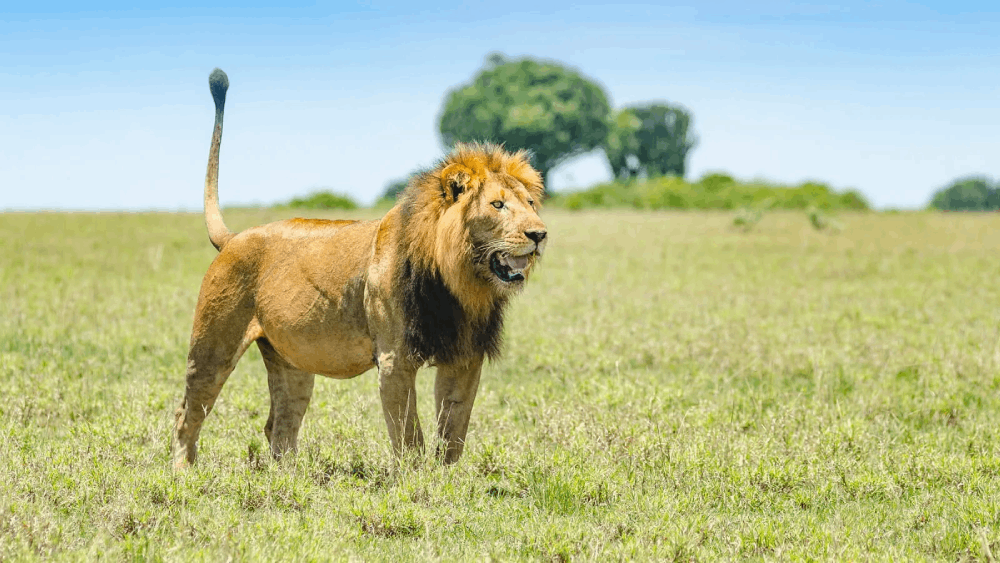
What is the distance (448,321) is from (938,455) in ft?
12.9

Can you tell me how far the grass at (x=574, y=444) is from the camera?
5156mm

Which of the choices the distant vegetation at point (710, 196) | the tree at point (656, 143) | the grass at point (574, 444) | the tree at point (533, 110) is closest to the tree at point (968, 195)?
the tree at point (656, 143)

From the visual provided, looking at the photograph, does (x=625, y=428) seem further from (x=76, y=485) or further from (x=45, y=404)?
(x=45, y=404)

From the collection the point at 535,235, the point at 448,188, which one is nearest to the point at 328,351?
the point at 448,188

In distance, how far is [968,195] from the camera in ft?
405

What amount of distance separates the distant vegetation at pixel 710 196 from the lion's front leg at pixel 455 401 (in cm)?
3954

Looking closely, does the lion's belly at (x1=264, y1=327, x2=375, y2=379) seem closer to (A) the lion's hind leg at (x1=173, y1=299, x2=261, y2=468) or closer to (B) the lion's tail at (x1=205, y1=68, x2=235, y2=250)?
(A) the lion's hind leg at (x1=173, y1=299, x2=261, y2=468)

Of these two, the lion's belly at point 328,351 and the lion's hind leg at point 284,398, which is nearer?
the lion's belly at point 328,351

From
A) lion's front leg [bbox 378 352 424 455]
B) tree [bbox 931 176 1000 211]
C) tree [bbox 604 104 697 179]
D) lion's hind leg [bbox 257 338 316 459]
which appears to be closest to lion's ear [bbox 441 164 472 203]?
lion's front leg [bbox 378 352 424 455]

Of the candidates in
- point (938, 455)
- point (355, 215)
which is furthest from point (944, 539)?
point (355, 215)

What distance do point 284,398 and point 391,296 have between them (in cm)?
175

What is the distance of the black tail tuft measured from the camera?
7.65m

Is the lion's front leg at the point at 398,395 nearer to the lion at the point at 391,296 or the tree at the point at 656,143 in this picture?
the lion at the point at 391,296

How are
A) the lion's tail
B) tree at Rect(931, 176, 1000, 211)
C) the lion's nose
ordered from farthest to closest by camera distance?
tree at Rect(931, 176, 1000, 211) → the lion's tail → the lion's nose
